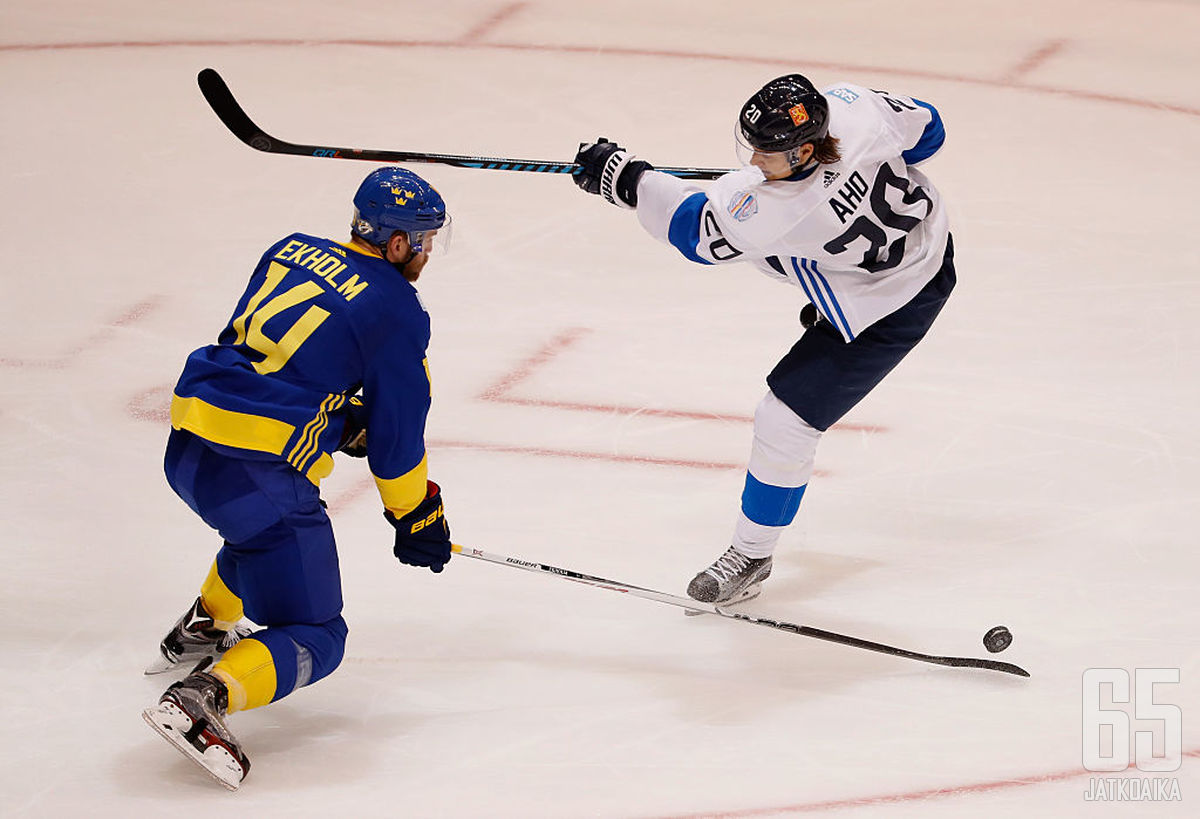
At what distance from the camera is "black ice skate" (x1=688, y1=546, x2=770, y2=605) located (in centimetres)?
375

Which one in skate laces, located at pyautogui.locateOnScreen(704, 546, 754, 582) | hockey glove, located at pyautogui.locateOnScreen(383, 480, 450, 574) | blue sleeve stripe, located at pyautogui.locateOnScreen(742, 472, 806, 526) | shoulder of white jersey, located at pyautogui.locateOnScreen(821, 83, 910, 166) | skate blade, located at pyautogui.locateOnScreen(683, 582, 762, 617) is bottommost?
skate blade, located at pyautogui.locateOnScreen(683, 582, 762, 617)

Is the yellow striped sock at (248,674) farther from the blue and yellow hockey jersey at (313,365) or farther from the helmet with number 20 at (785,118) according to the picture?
the helmet with number 20 at (785,118)

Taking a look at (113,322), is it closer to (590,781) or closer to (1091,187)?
(590,781)

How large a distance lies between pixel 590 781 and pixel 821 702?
0.58 meters

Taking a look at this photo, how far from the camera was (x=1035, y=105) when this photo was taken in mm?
6945

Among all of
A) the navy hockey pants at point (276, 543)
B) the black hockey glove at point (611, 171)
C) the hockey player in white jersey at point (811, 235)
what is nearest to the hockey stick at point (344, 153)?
the black hockey glove at point (611, 171)

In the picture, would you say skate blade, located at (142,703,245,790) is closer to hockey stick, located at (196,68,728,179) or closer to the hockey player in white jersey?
the hockey player in white jersey

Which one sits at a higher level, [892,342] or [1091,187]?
[892,342]

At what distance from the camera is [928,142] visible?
3.55 m

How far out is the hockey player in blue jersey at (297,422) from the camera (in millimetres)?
2963

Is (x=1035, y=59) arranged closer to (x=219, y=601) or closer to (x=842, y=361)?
(x=842, y=361)

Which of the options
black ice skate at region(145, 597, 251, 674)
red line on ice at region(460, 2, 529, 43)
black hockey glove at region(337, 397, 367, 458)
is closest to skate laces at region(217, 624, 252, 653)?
black ice skate at region(145, 597, 251, 674)

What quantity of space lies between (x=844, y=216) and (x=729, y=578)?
0.95 metres

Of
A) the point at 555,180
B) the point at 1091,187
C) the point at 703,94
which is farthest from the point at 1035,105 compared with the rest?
the point at 555,180
